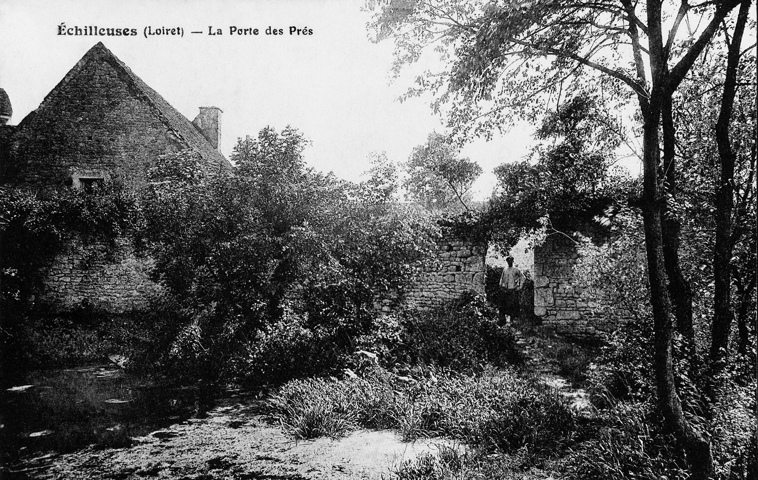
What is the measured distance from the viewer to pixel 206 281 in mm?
8078

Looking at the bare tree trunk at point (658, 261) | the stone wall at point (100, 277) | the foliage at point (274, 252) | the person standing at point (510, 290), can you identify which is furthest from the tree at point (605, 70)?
the stone wall at point (100, 277)

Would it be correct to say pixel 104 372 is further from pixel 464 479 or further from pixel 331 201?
pixel 464 479

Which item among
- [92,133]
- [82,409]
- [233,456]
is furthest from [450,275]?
[92,133]

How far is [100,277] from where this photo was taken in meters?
12.0

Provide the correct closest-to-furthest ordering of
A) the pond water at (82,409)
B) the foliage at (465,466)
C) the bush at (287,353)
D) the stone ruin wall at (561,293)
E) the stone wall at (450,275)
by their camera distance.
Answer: the foliage at (465,466)
the pond water at (82,409)
the bush at (287,353)
the stone ruin wall at (561,293)
the stone wall at (450,275)

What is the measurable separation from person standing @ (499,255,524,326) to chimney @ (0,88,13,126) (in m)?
15.5

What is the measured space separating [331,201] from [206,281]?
2679mm

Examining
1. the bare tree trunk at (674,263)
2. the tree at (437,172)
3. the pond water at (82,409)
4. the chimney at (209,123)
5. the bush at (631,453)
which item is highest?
the chimney at (209,123)

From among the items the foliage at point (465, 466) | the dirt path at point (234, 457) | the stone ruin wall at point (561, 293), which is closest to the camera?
the foliage at point (465, 466)

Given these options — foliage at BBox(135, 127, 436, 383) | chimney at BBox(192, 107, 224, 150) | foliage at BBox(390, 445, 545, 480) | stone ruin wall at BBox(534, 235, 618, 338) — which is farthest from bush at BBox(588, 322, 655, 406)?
chimney at BBox(192, 107, 224, 150)

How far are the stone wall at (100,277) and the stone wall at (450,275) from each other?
23.3 feet

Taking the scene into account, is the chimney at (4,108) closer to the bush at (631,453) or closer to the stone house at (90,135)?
the stone house at (90,135)

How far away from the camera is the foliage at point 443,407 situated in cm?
526

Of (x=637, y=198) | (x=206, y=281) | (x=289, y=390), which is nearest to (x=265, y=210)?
(x=206, y=281)
